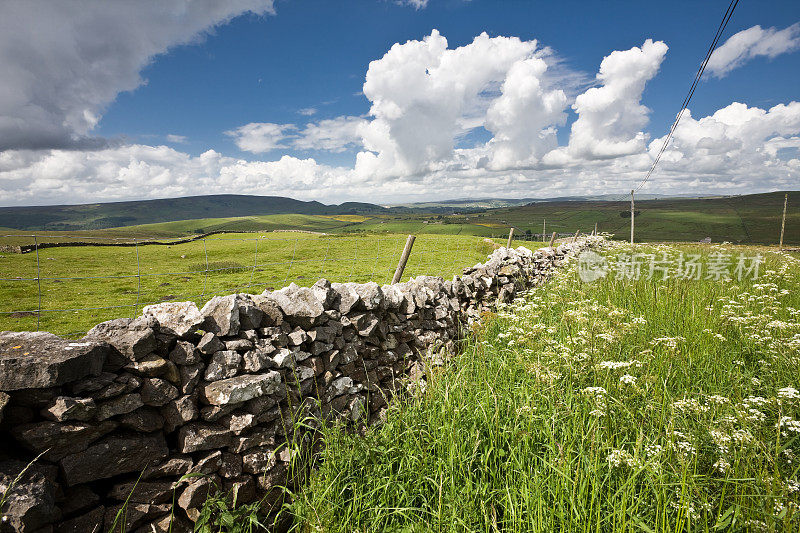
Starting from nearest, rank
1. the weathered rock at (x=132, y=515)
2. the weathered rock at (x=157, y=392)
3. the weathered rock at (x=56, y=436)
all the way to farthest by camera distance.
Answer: the weathered rock at (x=56, y=436) → the weathered rock at (x=132, y=515) → the weathered rock at (x=157, y=392)

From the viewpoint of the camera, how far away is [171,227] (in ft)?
475

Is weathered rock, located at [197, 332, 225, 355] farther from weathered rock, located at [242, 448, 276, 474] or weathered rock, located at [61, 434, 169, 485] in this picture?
weathered rock, located at [242, 448, 276, 474]

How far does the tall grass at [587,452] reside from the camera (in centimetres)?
212

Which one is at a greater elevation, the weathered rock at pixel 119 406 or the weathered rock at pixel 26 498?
the weathered rock at pixel 119 406

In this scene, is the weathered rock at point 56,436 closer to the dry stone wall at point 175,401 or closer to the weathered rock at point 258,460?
the dry stone wall at point 175,401

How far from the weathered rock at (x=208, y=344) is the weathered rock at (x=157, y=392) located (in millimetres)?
376

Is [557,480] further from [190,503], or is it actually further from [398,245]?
[398,245]

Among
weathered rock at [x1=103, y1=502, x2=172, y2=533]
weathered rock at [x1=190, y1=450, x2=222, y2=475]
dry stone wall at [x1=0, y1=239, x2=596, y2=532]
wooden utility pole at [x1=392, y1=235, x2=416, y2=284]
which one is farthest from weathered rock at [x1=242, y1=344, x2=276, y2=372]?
wooden utility pole at [x1=392, y1=235, x2=416, y2=284]

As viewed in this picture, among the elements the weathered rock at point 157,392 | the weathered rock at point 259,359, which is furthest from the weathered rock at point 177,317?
the weathered rock at point 259,359

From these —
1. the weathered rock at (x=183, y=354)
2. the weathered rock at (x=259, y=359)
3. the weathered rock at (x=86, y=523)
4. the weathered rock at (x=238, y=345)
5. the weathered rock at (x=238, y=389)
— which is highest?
the weathered rock at (x=183, y=354)

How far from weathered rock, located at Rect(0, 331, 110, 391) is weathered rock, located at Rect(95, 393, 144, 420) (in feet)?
0.85

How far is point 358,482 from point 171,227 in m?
173

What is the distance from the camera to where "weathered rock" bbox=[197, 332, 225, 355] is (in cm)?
310

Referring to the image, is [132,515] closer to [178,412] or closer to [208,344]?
[178,412]
